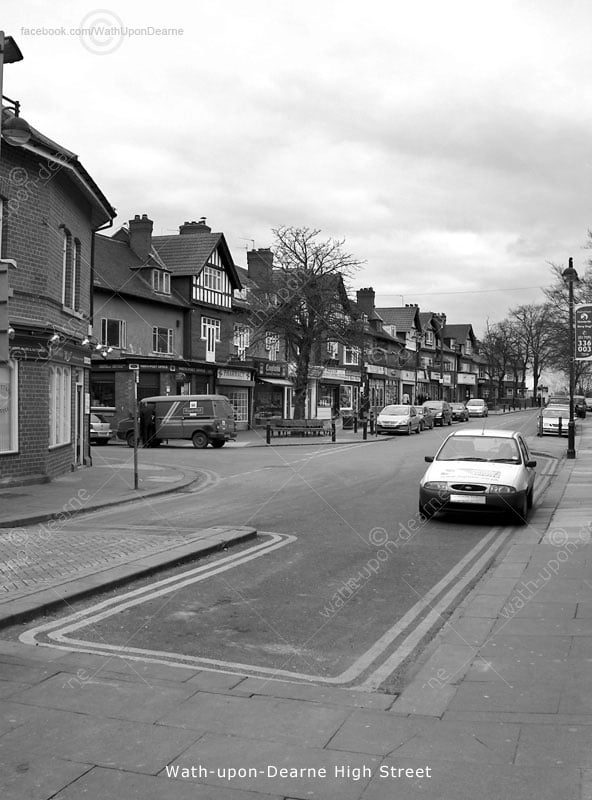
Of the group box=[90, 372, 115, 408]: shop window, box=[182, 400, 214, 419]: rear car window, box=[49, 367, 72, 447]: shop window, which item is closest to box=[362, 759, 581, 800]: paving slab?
box=[49, 367, 72, 447]: shop window

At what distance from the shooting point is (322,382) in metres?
60.0

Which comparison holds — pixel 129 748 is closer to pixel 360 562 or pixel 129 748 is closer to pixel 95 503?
pixel 360 562

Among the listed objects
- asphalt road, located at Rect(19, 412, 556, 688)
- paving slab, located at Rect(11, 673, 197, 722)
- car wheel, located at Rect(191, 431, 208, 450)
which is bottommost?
asphalt road, located at Rect(19, 412, 556, 688)

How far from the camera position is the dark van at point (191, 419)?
107ft

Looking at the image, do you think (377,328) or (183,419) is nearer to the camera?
(183,419)

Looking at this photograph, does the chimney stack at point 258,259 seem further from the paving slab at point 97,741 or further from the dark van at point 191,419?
the paving slab at point 97,741

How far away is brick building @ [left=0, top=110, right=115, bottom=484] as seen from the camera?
16.5m

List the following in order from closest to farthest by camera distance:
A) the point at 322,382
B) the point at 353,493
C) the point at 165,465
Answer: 1. the point at 353,493
2. the point at 165,465
3. the point at 322,382

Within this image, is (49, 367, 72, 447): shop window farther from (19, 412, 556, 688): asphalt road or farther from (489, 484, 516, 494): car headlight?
(489, 484, 516, 494): car headlight

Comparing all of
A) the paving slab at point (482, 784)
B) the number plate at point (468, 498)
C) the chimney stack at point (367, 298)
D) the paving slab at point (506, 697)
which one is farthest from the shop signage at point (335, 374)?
the paving slab at point (482, 784)

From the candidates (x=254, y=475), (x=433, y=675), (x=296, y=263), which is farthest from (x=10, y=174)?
(x=296, y=263)

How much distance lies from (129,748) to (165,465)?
19.7m

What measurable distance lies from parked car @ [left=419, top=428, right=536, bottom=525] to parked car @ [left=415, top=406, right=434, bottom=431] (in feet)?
102

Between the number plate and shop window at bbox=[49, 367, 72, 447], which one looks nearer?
the number plate
